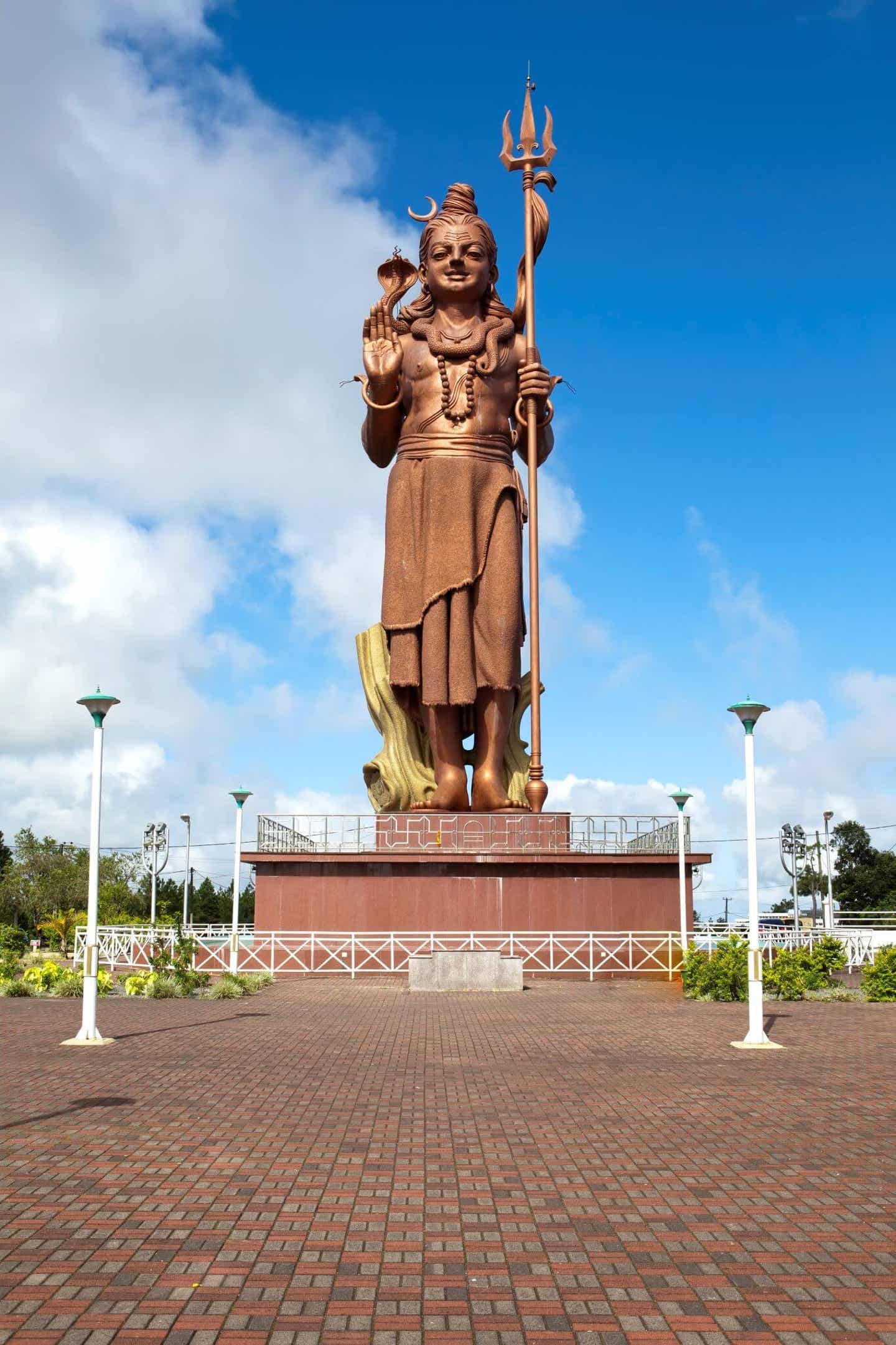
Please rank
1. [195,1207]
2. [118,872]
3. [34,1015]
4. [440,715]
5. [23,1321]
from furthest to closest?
[118,872] < [440,715] < [34,1015] < [195,1207] < [23,1321]

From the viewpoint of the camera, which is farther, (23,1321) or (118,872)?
(118,872)

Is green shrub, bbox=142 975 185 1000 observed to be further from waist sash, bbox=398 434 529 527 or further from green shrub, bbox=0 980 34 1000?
waist sash, bbox=398 434 529 527

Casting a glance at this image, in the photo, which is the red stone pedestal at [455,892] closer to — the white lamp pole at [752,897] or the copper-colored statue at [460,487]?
the copper-colored statue at [460,487]

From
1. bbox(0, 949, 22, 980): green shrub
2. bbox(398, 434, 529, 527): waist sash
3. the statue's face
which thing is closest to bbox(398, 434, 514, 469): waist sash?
bbox(398, 434, 529, 527): waist sash

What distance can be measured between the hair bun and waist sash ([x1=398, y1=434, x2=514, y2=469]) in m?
4.30

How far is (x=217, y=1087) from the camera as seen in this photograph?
29.1ft

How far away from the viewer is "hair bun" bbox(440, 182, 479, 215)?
23750 mm

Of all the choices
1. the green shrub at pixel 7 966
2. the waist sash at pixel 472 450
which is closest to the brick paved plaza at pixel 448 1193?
the green shrub at pixel 7 966

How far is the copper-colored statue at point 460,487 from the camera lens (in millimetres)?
22734

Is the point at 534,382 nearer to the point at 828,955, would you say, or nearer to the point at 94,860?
the point at 828,955

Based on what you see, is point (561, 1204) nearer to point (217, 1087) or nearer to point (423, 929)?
point (217, 1087)

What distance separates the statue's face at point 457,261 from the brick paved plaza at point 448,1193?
16034 mm

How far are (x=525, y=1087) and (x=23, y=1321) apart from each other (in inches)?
196

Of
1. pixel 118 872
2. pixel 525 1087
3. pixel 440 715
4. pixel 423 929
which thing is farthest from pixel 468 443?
pixel 118 872
